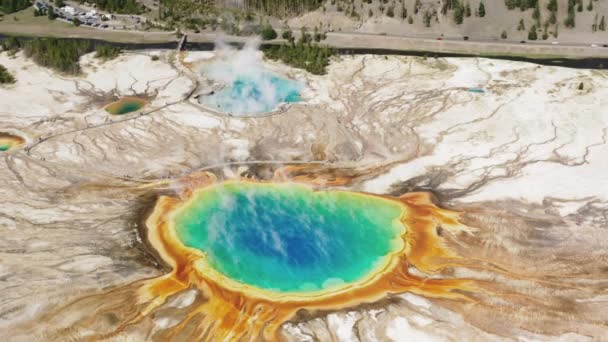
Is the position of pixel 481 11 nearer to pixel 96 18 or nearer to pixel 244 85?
pixel 244 85

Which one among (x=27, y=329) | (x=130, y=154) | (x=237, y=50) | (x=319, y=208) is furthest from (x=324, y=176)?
(x=237, y=50)

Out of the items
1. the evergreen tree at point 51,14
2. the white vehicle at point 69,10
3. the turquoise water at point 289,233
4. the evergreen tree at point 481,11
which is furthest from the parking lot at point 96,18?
the turquoise water at point 289,233

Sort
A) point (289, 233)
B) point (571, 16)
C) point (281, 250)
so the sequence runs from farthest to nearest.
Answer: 1. point (571, 16)
2. point (289, 233)
3. point (281, 250)

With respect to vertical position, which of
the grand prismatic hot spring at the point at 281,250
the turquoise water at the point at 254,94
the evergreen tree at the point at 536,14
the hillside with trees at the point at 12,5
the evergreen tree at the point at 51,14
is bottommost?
the grand prismatic hot spring at the point at 281,250

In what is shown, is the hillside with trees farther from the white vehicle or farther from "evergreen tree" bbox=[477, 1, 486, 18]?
"evergreen tree" bbox=[477, 1, 486, 18]

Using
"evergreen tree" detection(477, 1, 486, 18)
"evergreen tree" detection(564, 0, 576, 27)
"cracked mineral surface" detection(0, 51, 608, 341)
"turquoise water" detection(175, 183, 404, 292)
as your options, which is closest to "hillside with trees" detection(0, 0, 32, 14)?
"cracked mineral surface" detection(0, 51, 608, 341)

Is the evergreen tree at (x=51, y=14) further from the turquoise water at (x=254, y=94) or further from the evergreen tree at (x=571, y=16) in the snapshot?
the evergreen tree at (x=571, y=16)

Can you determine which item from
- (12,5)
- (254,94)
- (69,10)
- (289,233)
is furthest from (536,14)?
(12,5)

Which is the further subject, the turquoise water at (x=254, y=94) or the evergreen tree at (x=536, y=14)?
the evergreen tree at (x=536, y=14)
